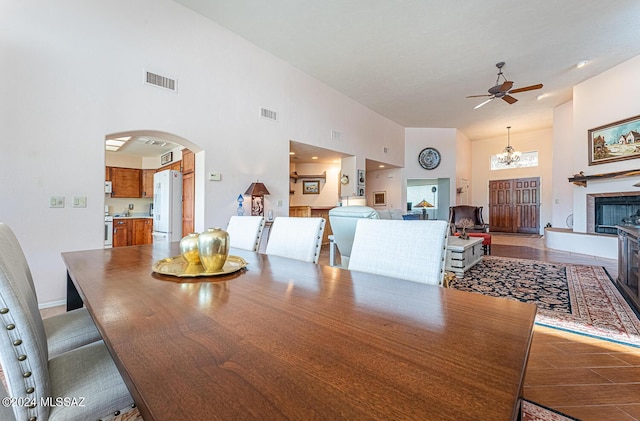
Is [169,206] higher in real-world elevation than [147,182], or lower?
lower

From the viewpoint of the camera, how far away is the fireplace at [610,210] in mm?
4883

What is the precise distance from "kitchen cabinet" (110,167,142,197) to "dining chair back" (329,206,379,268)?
5547 millimetres

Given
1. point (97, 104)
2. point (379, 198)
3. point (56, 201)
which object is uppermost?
point (97, 104)

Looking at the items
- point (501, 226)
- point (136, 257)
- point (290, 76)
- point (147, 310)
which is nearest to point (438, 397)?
point (147, 310)

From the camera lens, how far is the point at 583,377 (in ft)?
5.24

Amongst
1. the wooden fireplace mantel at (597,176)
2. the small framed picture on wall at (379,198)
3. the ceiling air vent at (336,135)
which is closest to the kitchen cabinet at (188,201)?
the ceiling air vent at (336,135)

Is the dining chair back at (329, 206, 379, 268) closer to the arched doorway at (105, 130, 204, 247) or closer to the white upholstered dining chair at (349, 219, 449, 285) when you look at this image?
the white upholstered dining chair at (349, 219, 449, 285)

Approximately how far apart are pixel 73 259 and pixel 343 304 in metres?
1.62

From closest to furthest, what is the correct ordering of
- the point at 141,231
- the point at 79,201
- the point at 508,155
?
the point at 79,201
the point at 141,231
the point at 508,155

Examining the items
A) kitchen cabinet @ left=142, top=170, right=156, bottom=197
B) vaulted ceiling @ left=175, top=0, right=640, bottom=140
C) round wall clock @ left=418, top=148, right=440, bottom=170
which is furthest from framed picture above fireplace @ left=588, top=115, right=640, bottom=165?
kitchen cabinet @ left=142, top=170, right=156, bottom=197

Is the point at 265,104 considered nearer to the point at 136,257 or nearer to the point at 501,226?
the point at 136,257

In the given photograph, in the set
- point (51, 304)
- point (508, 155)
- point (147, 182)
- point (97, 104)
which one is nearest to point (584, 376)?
point (51, 304)

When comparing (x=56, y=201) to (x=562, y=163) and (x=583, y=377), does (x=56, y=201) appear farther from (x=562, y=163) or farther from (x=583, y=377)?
(x=562, y=163)

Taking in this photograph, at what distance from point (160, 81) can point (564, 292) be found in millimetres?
5297
